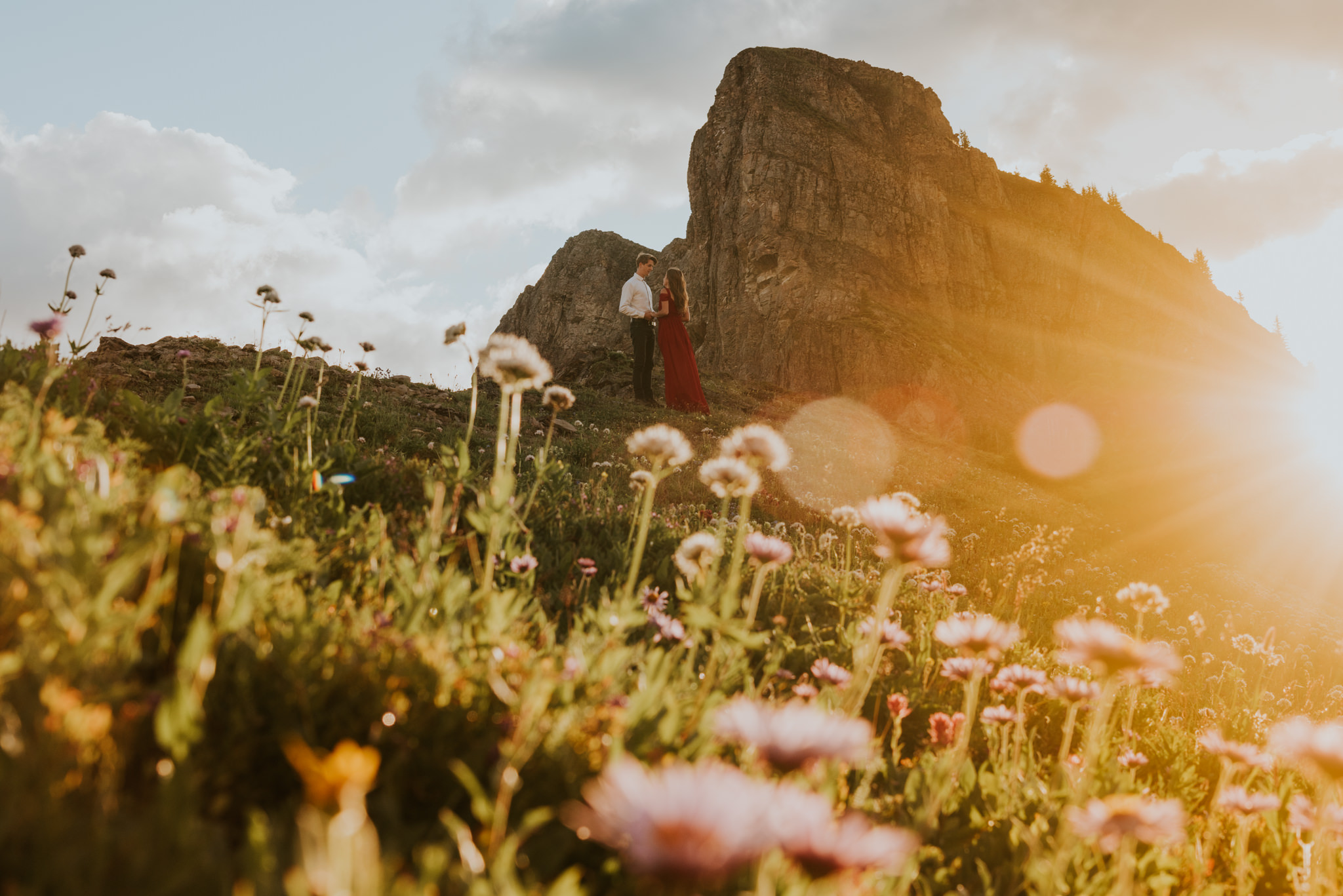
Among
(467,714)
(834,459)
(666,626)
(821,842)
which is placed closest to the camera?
(821,842)

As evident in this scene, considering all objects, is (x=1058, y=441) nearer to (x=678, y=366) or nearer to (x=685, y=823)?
(x=678, y=366)

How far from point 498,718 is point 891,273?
1519 inches

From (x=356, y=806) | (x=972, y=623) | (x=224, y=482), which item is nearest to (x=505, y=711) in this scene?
(x=356, y=806)

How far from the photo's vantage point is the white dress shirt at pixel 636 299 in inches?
539

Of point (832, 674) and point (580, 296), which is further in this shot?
point (580, 296)

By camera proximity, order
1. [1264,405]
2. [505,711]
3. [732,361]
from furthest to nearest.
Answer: [732,361] → [1264,405] → [505,711]

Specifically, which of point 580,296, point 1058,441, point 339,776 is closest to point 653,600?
point 339,776

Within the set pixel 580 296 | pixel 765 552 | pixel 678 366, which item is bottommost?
pixel 765 552

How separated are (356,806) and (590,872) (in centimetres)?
85

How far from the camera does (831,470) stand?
34.3 feet

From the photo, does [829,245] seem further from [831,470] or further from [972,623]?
[972,623]

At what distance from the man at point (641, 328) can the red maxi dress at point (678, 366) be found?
12.7 inches

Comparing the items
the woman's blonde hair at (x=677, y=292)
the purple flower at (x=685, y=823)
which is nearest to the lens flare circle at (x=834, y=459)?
the woman's blonde hair at (x=677, y=292)

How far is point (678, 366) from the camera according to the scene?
1390 centimetres
